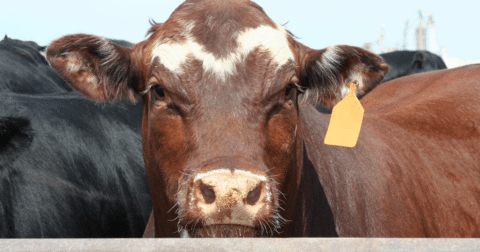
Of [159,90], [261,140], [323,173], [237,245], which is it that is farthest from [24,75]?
[237,245]

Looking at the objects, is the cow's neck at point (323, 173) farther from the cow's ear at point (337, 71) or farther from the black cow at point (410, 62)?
the black cow at point (410, 62)

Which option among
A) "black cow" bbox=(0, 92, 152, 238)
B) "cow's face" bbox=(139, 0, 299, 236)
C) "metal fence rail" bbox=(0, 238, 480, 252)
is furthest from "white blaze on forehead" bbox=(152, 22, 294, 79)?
"black cow" bbox=(0, 92, 152, 238)

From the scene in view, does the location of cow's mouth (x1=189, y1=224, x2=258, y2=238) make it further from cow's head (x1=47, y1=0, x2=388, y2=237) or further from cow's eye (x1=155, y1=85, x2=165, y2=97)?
cow's eye (x1=155, y1=85, x2=165, y2=97)

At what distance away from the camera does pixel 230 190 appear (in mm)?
1711

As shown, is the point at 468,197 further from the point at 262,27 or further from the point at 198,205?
the point at 198,205

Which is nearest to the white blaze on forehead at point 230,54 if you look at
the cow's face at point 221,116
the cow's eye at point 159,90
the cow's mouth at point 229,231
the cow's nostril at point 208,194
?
the cow's face at point 221,116

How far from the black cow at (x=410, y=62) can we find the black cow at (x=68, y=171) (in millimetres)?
9112

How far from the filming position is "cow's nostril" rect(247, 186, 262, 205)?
69.1 inches

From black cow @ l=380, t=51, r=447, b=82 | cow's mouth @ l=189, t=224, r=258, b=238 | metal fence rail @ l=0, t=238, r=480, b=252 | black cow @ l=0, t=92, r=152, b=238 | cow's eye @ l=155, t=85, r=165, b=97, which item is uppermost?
cow's eye @ l=155, t=85, r=165, b=97

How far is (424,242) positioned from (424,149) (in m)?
2.30

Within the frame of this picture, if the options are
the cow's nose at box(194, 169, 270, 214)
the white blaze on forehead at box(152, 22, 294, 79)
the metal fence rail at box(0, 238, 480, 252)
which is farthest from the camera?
the white blaze on forehead at box(152, 22, 294, 79)

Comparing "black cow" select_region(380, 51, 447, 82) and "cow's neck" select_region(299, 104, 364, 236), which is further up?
"cow's neck" select_region(299, 104, 364, 236)

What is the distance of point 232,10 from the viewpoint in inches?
90.5

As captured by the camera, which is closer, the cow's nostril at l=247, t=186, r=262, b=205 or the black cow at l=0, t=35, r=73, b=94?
the cow's nostril at l=247, t=186, r=262, b=205
